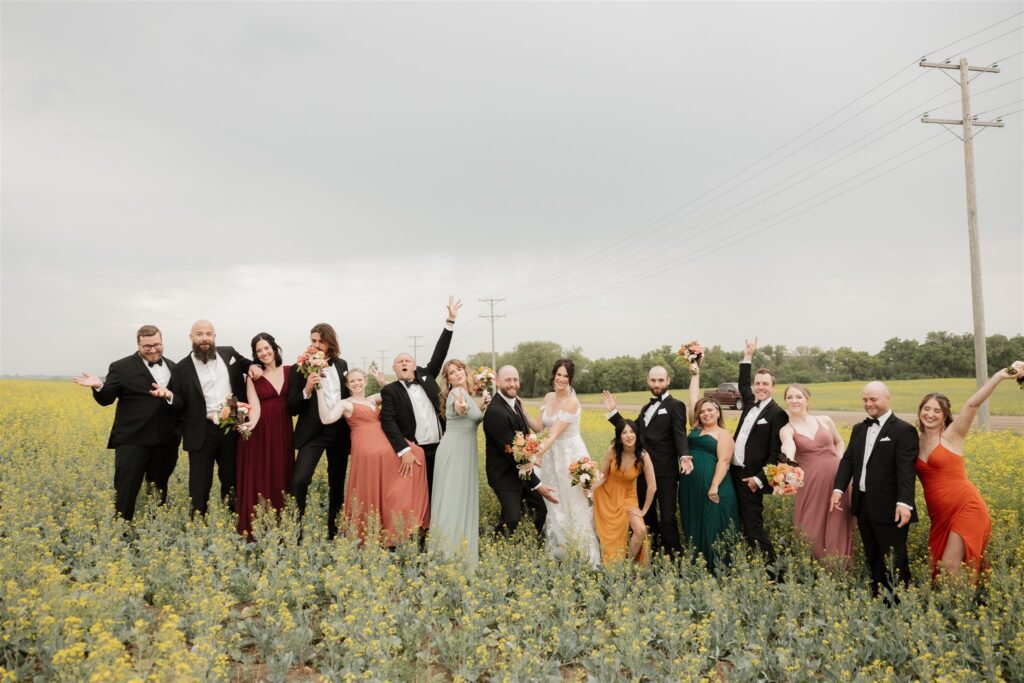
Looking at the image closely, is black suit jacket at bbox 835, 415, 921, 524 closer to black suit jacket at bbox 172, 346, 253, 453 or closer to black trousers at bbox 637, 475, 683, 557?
black trousers at bbox 637, 475, 683, 557

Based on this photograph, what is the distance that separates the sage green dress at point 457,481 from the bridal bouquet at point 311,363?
1.60 meters

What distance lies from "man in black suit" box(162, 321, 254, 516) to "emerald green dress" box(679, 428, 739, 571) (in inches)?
221

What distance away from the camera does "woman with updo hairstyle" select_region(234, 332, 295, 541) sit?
27.8ft

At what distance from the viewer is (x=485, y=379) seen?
29.6 feet

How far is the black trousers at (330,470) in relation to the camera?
27.3 ft

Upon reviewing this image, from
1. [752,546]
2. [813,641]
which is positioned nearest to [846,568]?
[752,546]

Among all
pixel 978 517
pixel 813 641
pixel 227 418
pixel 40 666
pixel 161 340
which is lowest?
pixel 813 641

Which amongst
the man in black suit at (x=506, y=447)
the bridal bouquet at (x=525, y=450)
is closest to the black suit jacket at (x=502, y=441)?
the man in black suit at (x=506, y=447)

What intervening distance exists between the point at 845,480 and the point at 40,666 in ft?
25.8

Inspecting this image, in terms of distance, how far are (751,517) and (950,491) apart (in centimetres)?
213

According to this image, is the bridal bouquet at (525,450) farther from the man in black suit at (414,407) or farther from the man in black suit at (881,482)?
the man in black suit at (881,482)

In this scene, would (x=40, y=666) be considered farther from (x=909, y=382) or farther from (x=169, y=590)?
(x=909, y=382)

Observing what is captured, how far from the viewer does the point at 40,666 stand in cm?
541

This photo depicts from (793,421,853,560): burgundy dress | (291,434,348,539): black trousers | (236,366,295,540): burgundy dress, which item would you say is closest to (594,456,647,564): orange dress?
(793,421,853,560): burgundy dress
